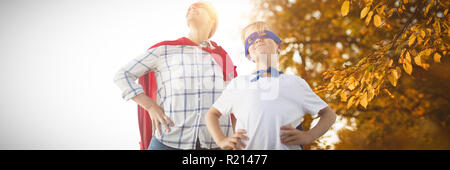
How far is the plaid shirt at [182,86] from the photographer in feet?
7.13

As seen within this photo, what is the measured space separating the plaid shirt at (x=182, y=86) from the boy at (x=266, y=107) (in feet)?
1.64

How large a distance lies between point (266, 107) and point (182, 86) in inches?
34.7

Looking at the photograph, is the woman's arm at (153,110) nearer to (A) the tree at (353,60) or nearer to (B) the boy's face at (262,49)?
(B) the boy's face at (262,49)

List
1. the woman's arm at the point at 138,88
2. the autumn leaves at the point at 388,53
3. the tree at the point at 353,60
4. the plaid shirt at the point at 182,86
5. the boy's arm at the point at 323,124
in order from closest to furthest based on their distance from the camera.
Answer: the boy's arm at the point at 323,124, the woman's arm at the point at 138,88, the plaid shirt at the point at 182,86, the autumn leaves at the point at 388,53, the tree at the point at 353,60

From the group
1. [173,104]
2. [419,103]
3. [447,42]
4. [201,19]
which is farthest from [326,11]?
[173,104]

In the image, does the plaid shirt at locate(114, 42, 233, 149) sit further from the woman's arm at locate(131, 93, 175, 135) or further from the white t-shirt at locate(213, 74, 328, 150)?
the white t-shirt at locate(213, 74, 328, 150)

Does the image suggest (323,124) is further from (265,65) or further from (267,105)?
(265,65)

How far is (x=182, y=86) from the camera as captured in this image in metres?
2.26

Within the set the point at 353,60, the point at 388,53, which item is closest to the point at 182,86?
the point at 388,53

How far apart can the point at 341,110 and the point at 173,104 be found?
5.38m

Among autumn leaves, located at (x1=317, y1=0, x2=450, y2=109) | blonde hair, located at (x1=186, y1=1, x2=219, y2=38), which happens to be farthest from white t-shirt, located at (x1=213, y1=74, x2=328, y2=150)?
autumn leaves, located at (x1=317, y1=0, x2=450, y2=109)

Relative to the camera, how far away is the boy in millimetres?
1621

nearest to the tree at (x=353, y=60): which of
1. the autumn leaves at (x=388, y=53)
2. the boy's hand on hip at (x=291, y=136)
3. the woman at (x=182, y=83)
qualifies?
the autumn leaves at (x=388, y=53)

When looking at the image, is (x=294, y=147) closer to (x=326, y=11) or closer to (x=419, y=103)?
(x=326, y=11)
